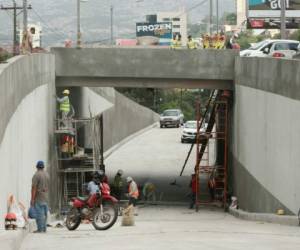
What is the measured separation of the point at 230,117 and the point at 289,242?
22931mm

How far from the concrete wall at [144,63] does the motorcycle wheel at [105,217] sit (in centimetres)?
1678

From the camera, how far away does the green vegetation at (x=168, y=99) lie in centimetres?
12012

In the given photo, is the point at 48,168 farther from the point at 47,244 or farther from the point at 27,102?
the point at 47,244

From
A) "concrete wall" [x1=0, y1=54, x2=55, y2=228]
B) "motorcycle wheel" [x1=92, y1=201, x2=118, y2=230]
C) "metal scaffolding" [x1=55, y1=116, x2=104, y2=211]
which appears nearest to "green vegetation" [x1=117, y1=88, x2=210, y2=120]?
"metal scaffolding" [x1=55, y1=116, x2=104, y2=211]

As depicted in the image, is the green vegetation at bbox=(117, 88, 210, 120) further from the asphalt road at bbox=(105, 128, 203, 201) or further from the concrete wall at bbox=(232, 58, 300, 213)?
the concrete wall at bbox=(232, 58, 300, 213)

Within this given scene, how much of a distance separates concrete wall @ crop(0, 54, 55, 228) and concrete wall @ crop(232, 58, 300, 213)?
6774 mm

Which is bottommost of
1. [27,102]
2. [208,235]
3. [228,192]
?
[228,192]

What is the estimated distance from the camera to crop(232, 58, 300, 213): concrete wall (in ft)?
79.5

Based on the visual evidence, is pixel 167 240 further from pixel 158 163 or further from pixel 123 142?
pixel 123 142

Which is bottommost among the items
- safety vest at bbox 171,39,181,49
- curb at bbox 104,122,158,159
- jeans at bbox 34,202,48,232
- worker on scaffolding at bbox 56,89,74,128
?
curb at bbox 104,122,158,159

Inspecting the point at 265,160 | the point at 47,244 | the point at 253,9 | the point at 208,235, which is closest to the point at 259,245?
the point at 208,235

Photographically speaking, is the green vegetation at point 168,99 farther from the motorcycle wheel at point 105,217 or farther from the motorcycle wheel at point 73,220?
the motorcycle wheel at point 105,217

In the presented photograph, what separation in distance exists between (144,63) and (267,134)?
9.88 meters

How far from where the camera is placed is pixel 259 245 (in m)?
15.5
